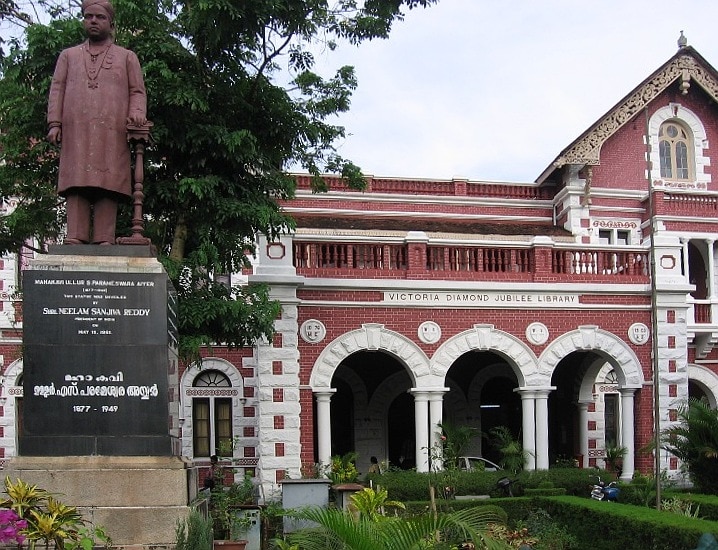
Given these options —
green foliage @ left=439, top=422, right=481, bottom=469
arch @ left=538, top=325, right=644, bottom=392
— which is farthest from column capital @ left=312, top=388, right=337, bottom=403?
arch @ left=538, top=325, right=644, bottom=392

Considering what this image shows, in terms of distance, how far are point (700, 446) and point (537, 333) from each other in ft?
12.8

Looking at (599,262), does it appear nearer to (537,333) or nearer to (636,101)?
(537,333)

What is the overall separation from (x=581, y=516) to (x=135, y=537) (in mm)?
7729

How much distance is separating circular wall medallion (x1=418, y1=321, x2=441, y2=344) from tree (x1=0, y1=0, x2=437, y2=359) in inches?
155

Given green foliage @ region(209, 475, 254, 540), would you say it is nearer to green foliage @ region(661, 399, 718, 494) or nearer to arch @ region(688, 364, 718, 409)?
green foliage @ region(661, 399, 718, 494)

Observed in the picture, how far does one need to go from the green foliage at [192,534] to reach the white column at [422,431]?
32.4ft

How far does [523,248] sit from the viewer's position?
801 inches

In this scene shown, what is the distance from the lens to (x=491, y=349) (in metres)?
19.9

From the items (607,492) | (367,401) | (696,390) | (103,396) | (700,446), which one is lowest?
(607,492)

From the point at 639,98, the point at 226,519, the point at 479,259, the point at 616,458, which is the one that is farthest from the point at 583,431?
the point at 226,519

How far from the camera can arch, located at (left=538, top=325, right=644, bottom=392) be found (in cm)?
2017

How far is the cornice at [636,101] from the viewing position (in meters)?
26.7

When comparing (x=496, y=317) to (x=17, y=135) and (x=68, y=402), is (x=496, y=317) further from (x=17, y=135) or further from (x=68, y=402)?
(x=68, y=402)

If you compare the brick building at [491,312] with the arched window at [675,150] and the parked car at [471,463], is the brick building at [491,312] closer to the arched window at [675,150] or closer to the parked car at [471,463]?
the arched window at [675,150]
